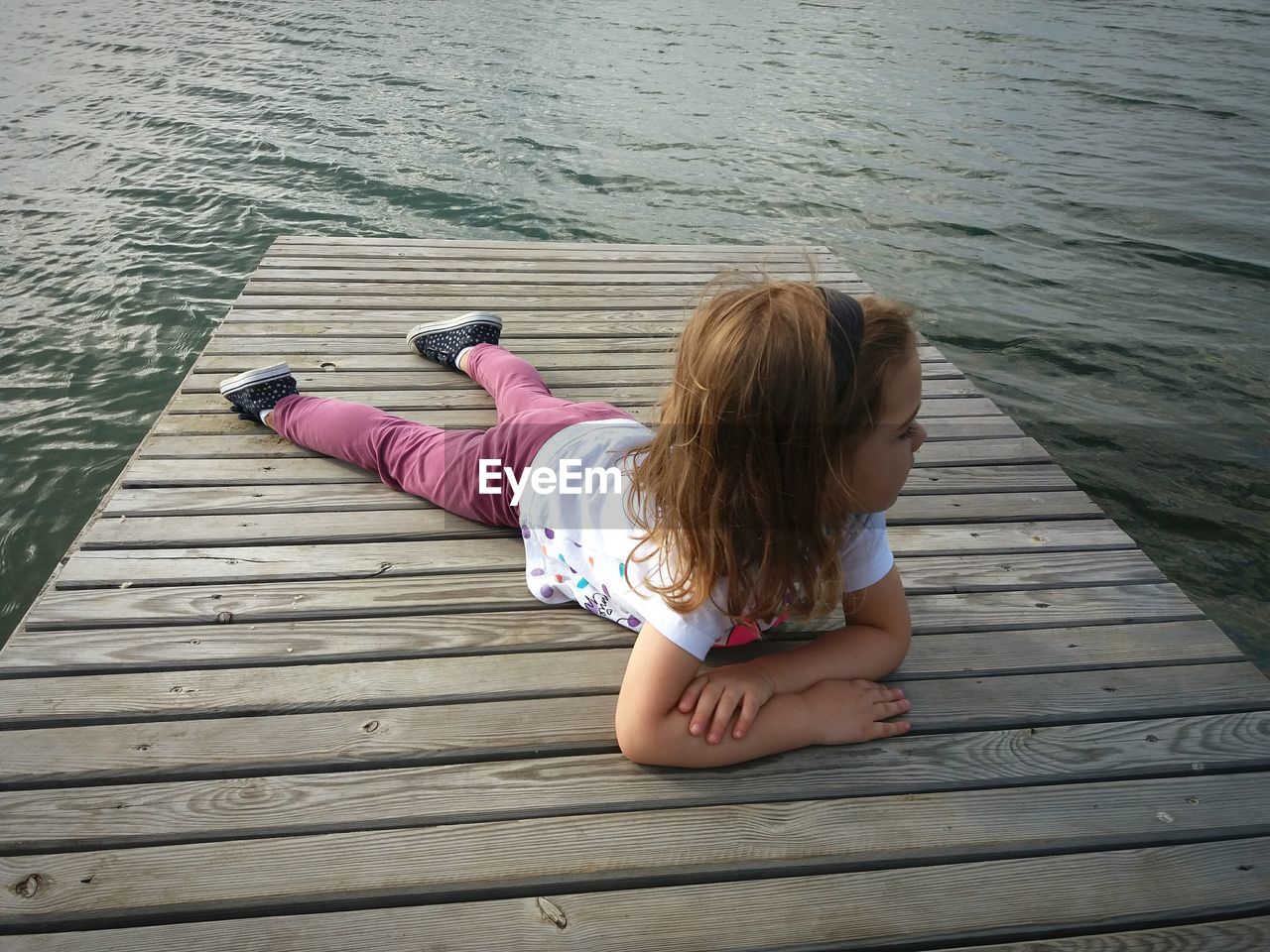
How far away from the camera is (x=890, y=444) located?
1.74m

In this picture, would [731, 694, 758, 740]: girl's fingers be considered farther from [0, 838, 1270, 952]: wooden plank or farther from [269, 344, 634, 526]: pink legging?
[269, 344, 634, 526]: pink legging

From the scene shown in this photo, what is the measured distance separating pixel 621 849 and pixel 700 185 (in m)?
8.14

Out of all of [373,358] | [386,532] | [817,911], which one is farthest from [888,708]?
[373,358]

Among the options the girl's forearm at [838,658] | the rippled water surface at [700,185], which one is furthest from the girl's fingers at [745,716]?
the rippled water surface at [700,185]

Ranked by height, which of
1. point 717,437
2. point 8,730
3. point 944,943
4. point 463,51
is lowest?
point 463,51

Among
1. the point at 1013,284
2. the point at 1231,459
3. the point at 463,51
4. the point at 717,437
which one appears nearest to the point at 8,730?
the point at 717,437

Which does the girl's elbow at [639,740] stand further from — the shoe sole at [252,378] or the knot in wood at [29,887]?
the shoe sole at [252,378]

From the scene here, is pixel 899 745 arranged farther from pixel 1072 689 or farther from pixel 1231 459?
pixel 1231 459

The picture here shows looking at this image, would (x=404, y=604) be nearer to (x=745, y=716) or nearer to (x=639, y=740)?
(x=639, y=740)

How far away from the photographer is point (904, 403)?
5.62ft

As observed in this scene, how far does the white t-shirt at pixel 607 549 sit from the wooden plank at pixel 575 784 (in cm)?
32

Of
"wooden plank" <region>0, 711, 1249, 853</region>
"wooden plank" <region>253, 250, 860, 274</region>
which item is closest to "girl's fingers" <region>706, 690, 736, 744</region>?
"wooden plank" <region>0, 711, 1249, 853</region>

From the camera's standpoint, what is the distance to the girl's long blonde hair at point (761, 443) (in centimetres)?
159

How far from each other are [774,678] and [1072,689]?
773mm
